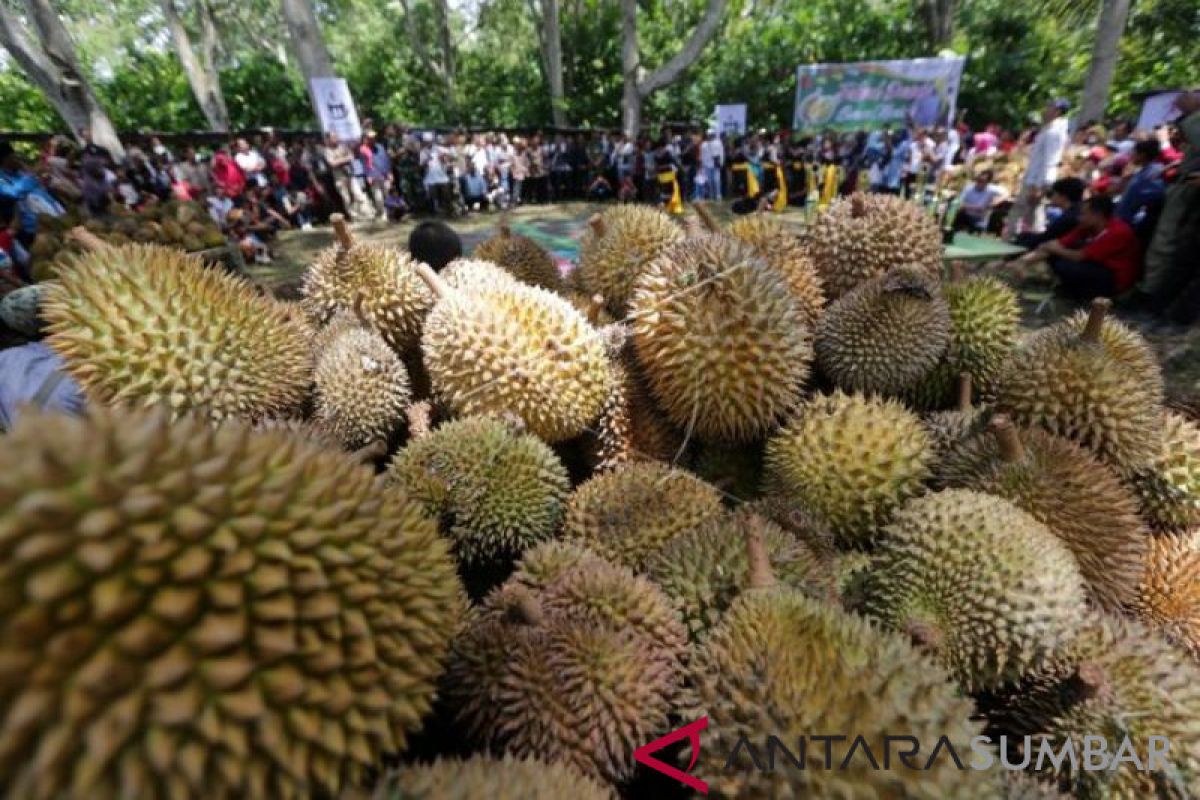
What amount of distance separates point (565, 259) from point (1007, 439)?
4.91 metres

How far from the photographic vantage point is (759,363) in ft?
6.89

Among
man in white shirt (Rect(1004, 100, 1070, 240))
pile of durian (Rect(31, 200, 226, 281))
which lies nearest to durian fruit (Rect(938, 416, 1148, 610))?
pile of durian (Rect(31, 200, 226, 281))

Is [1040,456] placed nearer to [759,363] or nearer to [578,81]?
[759,363]

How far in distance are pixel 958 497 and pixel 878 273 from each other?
1.24 m

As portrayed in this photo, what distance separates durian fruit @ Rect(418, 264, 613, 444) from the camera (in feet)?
7.09

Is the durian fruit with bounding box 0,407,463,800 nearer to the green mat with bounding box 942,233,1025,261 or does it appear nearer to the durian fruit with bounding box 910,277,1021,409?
the durian fruit with bounding box 910,277,1021,409

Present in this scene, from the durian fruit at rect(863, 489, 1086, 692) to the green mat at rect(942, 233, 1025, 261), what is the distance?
7071 millimetres

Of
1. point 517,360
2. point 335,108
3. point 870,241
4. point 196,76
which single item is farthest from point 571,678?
point 196,76

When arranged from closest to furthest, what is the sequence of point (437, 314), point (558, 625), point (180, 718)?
point (180, 718) → point (558, 625) → point (437, 314)

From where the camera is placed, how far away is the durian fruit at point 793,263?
8.45 ft

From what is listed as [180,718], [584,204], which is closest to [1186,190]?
[180,718]

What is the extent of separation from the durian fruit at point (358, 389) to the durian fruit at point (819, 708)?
1461mm

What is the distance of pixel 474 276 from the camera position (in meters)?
2.49

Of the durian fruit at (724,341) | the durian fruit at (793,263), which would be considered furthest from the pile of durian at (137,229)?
the durian fruit at (793,263)
